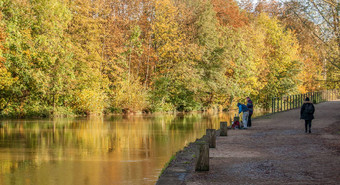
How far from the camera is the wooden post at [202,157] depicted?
37.2ft

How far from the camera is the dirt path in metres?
10.4

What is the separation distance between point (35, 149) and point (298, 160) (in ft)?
35.3

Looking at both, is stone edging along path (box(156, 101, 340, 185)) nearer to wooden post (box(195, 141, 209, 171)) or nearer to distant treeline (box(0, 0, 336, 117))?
wooden post (box(195, 141, 209, 171))

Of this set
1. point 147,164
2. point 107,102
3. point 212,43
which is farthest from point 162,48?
point 147,164

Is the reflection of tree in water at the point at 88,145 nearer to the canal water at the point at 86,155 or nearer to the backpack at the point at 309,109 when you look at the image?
the canal water at the point at 86,155

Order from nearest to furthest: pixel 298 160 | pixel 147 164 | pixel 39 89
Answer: pixel 298 160
pixel 147 164
pixel 39 89

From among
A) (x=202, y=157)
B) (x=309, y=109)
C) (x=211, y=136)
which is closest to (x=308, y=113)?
(x=309, y=109)

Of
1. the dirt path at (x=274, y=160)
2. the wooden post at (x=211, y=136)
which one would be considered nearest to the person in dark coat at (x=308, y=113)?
the dirt path at (x=274, y=160)

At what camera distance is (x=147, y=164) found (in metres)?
15.3

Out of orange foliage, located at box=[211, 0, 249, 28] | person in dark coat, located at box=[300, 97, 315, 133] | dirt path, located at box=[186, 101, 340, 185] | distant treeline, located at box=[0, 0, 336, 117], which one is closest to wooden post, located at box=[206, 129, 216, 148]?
dirt path, located at box=[186, 101, 340, 185]

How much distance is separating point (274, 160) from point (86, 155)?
7.27 meters

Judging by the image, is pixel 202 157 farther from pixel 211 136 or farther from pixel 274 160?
pixel 211 136

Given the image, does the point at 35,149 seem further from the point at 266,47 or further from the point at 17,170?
the point at 266,47

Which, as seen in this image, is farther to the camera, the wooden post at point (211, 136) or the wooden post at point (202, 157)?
the wooden post at point (211, 136)
